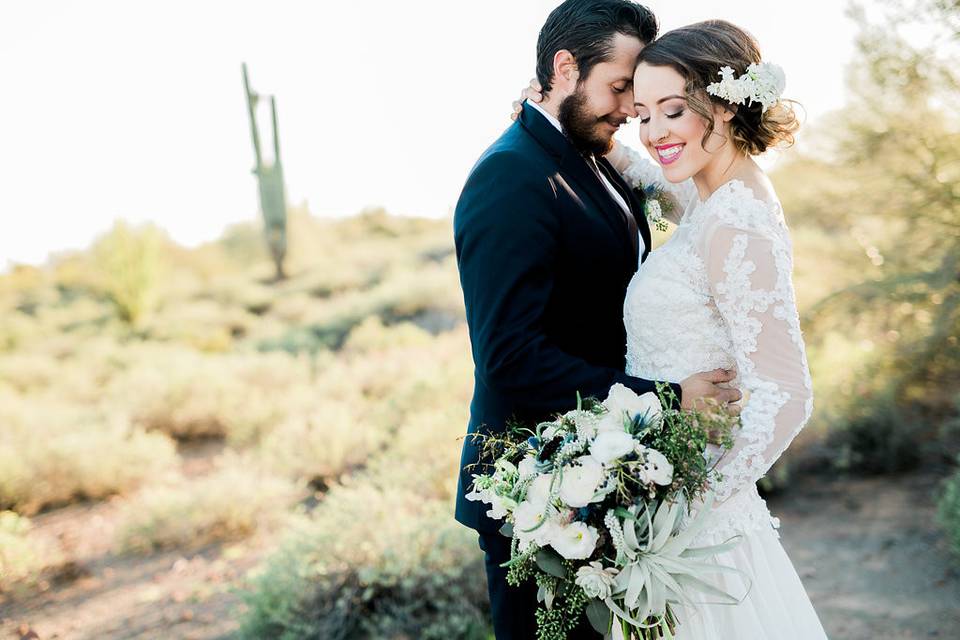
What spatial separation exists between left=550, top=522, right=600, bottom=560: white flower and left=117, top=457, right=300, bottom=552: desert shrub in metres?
4.55

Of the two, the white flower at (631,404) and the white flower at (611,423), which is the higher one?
the white flower at (631,404)

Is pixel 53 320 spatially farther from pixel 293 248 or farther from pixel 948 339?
pixel 948 339

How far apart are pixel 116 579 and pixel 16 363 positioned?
783cm

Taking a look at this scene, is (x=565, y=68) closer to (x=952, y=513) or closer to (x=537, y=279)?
(x=537, y=279)

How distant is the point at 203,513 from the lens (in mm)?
6020

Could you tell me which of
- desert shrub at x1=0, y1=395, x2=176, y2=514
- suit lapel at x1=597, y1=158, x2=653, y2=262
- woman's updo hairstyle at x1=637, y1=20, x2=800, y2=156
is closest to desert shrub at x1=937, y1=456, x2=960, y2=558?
suit lapel at x1=597, y1=158, x2=653, y2=262

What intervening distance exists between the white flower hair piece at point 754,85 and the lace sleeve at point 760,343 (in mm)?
346

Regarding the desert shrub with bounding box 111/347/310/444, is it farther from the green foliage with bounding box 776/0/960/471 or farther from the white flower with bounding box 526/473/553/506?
the white flower with bounding box 526/473/553/506

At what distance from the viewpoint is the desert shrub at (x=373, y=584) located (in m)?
4.19

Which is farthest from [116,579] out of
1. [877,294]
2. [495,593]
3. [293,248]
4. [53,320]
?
[293,248]

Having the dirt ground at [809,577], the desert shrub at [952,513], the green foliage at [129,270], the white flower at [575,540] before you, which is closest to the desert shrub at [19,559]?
Result: the dirt ground at [809,577]

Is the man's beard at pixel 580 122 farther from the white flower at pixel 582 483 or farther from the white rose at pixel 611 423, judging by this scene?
the white flower at pixel 582 483

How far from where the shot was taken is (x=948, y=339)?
617 cm

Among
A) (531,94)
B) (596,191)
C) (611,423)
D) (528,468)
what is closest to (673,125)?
(596,191)
